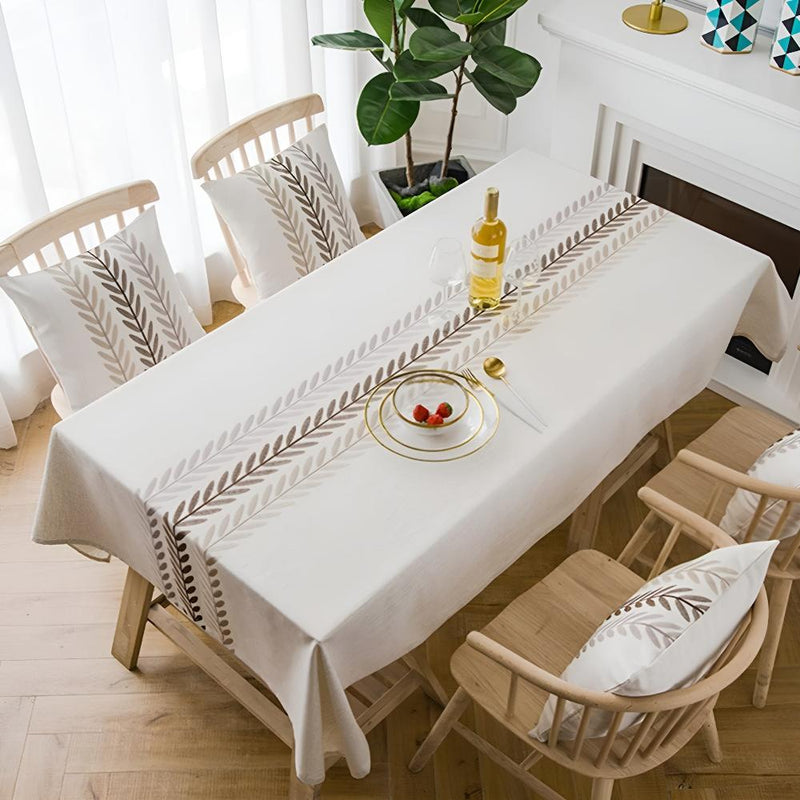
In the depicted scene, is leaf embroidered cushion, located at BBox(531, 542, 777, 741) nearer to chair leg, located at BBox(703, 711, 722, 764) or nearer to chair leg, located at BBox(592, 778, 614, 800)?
chair leg, located at BBox(592, 778, 614, 800)

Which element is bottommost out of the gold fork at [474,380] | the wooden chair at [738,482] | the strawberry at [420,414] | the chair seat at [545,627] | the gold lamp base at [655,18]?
the chair seat at [545,627]

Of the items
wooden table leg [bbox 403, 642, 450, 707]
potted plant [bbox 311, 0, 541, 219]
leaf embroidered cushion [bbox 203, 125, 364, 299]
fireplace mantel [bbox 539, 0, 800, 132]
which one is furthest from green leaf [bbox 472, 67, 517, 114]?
wooden table leg [bbox 403, 642, 450, 707]

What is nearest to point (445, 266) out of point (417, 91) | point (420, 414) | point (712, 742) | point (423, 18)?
point (420, 414)

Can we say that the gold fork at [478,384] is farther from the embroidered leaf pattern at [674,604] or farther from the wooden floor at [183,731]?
the wooden floor at [183,731]

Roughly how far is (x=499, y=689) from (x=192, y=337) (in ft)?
3.90

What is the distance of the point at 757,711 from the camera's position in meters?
2.59

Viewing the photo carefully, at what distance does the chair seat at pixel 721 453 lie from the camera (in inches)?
96.1

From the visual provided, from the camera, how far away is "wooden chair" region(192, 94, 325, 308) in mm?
2854

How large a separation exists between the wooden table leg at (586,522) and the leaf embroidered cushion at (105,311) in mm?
1116

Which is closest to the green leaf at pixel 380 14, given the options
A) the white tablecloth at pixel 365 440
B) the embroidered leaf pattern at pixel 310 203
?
the embroidered leaf pattern at pixel 310 203

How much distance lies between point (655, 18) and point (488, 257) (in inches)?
45.1

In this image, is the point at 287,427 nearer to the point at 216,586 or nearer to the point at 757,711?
the point at 216,586

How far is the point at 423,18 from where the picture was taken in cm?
321

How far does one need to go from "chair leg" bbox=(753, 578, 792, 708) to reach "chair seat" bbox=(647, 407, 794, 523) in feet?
0.76
